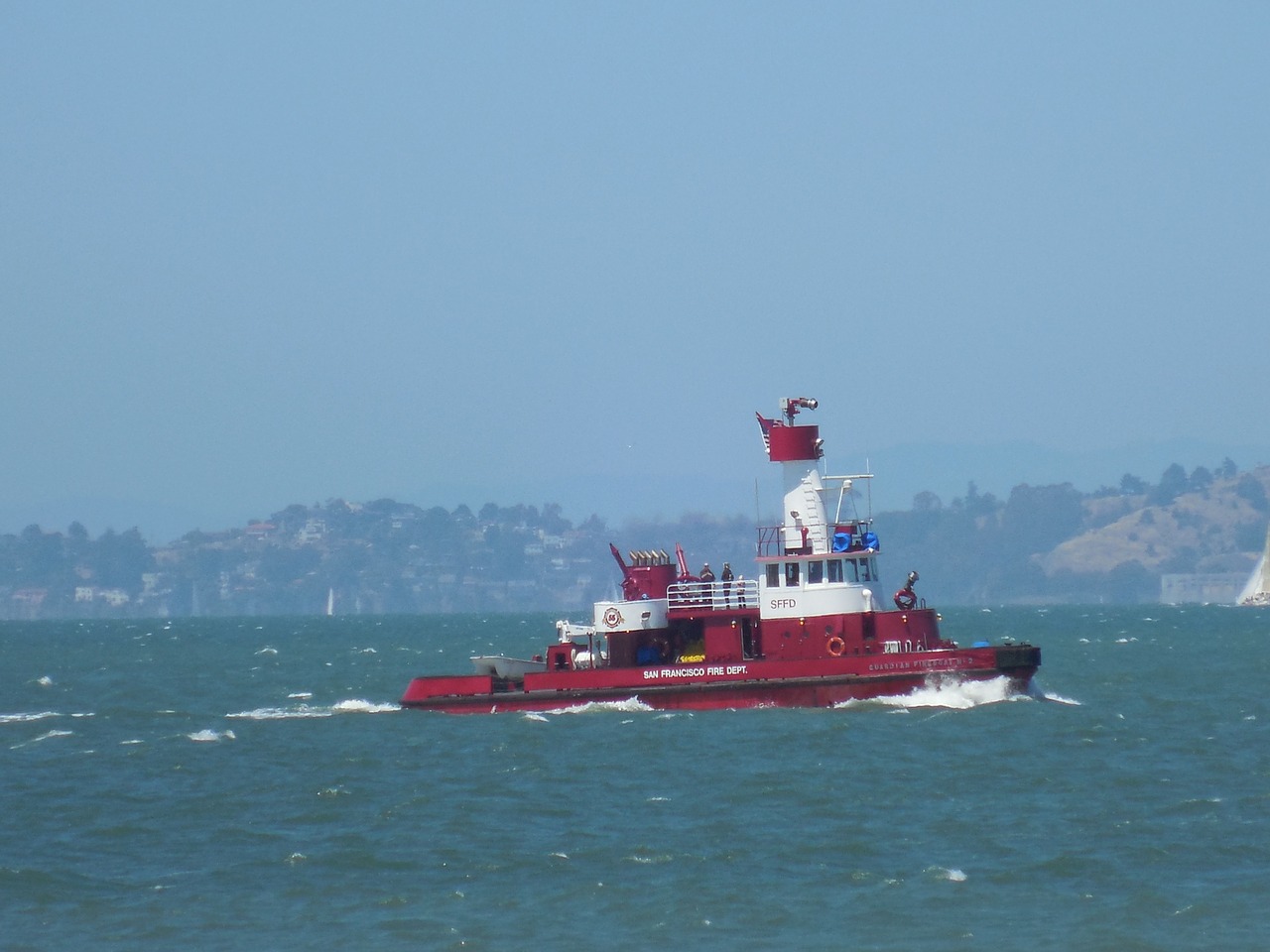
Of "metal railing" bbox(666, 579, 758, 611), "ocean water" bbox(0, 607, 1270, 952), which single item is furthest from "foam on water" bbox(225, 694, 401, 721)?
"metal railing" bbox(666, 579, 758, 611)

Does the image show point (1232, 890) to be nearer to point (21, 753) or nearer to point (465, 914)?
point (465, 914)

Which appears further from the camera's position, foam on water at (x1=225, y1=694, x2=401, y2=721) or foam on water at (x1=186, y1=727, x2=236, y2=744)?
foam on water at (x1=225, y1=694, x2=401, y2=721)

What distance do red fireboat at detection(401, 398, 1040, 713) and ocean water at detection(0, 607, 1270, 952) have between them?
25.2 inches

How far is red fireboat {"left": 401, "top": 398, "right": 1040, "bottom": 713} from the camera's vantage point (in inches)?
1738

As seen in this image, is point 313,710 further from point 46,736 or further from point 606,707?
point 606,707

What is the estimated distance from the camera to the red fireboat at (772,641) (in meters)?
44.2

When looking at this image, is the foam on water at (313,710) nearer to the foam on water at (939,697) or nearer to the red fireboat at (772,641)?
the red fireboat at (772,641)

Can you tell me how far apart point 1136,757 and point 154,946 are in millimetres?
20485

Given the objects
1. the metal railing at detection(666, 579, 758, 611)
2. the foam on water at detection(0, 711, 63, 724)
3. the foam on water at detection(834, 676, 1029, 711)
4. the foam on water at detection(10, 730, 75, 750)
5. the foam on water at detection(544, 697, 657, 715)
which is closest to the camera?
the foam on water at detection(10, 730, 75, 750)

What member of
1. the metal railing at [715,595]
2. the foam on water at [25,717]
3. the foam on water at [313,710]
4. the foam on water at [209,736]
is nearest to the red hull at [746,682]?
the metal railing at [715,595]

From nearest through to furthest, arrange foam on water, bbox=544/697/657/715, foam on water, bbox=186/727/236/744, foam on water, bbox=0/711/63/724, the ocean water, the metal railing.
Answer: the ocean water < foam on water, bbox=186/727/236/744 < foam on water, bbox=544/697/657/715 < the metal railing < foam on water, bbox=0/711/63/724

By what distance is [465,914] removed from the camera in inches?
939

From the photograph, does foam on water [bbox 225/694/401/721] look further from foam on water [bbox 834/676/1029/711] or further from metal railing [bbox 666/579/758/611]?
foam on water [bbox 834/676/1029/711]

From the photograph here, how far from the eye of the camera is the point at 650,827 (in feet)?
97.2
